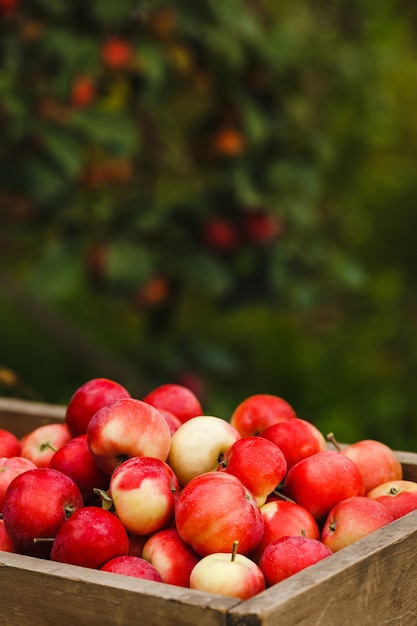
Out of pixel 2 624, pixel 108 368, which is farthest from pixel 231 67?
pixel 2 624

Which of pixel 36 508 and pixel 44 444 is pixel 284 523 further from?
pixel 44 444

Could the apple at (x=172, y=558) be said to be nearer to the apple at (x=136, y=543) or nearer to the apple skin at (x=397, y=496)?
the apple at (x=136, y=543)

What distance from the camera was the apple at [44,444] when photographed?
143 cm

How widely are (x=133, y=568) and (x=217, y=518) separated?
113 mm

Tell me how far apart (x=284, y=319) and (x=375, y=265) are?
0.61m

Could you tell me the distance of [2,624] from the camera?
1097 millimetres

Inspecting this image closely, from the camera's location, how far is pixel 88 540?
3.67ft

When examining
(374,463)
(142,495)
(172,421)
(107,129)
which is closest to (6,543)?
(142,495)

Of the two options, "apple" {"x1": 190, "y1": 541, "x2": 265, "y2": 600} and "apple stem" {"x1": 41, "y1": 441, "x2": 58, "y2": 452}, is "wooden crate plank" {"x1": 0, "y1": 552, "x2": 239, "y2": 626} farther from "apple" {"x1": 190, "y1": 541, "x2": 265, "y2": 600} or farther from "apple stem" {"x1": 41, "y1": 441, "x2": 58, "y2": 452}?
"apple stem" {"x1": 41, "y1": 441, "x2": 58, "y2": 452}

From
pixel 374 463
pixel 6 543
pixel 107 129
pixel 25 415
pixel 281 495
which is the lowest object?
pixel 6 543

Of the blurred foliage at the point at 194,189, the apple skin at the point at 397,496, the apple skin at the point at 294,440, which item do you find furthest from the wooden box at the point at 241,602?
the blurred foliage at the point at 194,189

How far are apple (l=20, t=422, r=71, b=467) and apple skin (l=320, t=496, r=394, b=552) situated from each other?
0.43 meters

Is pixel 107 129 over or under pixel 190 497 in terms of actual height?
over

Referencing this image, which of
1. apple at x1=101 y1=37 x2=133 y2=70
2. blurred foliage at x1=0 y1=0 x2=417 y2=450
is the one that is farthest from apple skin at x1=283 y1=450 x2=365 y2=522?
apple at x1=101 y1=37 x2=133 y2=70
